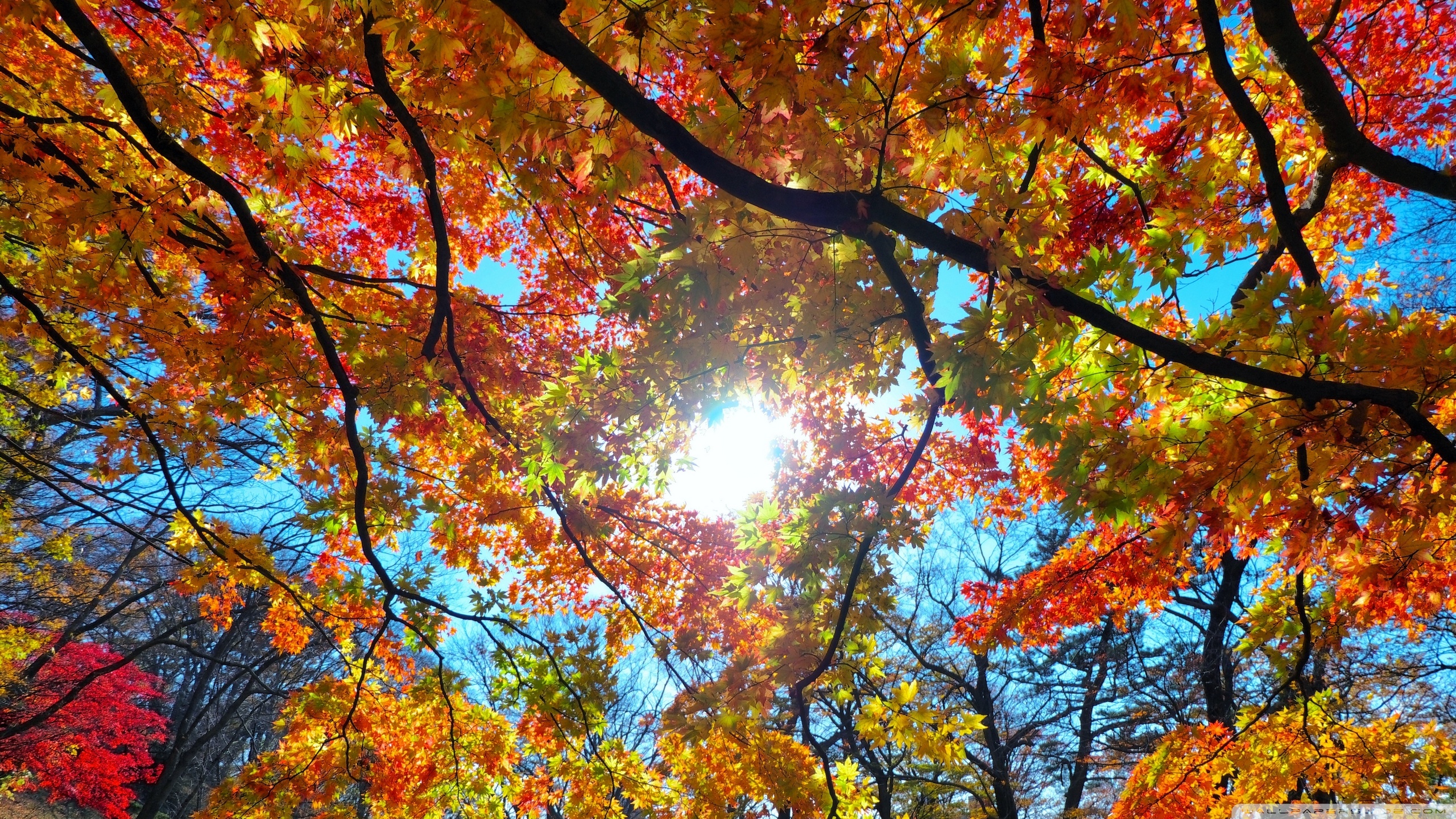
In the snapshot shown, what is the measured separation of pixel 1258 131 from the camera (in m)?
2.81

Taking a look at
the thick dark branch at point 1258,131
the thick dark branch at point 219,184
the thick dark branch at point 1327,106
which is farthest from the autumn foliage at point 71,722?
the thick dark branch at point 1327,106

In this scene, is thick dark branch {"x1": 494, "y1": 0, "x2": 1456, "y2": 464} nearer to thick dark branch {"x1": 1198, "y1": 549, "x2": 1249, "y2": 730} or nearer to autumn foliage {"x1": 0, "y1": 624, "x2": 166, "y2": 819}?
thick dark branch {"x1": 1198, "y1": 549, "x2": 1249, "y2": 730}

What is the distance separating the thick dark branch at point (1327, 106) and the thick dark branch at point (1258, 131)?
0.51ft

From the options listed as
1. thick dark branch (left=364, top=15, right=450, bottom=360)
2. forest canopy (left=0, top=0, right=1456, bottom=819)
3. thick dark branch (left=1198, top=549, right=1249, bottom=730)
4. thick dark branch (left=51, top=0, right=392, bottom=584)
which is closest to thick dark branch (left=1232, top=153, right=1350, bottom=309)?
forest canopy (left=0, top=0, right=1456, bottom=819)

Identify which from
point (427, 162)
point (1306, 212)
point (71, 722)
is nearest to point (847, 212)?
point (427, 162)

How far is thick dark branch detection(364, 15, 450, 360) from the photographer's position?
2.64m

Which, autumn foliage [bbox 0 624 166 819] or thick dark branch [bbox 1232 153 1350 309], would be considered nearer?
thick dark branch [bbox 1232 153 1350 309]

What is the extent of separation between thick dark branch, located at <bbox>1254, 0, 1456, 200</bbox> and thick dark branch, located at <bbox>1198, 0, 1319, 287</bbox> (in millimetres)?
156

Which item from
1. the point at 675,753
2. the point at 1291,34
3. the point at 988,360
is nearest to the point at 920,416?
the point at 988,360

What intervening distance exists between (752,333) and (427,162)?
175 centimetres

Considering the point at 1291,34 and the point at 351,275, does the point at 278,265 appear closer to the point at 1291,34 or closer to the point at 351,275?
the point at 351,275

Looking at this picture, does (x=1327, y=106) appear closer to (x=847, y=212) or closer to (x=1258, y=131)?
(x=1258, y=131)

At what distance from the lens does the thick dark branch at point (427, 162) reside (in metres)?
2.64

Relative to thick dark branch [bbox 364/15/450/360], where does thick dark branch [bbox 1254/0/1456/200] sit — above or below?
above
